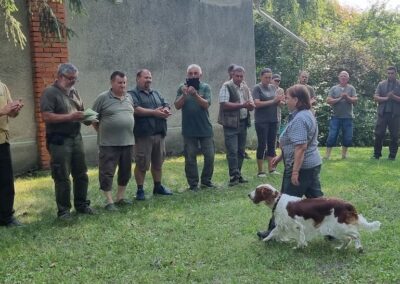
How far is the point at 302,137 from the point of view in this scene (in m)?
5.58

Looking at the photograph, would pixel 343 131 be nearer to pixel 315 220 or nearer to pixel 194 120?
pixel 194 120

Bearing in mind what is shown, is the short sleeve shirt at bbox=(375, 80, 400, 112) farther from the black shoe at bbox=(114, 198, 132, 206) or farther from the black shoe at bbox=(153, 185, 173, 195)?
the black shoe at bbox=(114, 198, 132, 206)

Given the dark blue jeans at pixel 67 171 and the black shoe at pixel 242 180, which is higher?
the dark blue jeans at pixel 67 171

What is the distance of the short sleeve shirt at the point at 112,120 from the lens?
746 cm

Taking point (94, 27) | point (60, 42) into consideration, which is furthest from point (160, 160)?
point (94, 27)

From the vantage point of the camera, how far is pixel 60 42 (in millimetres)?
10398

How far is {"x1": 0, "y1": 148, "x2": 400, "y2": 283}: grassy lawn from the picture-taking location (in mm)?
4895

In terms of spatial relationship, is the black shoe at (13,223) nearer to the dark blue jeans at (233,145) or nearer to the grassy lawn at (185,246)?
the grassy lawn at (185,246)

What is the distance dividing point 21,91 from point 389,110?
26.4 feet

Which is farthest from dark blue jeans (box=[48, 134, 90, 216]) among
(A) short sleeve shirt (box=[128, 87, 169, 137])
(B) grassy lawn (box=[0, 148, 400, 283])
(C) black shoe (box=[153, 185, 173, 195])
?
(C) black shoe (box=[153, 185, 173, 195])

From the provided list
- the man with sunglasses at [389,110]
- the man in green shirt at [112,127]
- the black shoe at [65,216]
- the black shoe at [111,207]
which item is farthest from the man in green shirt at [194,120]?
the man with sunglasses at [389,110]

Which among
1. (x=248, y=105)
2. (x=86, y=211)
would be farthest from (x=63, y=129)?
(x=248, y=105)

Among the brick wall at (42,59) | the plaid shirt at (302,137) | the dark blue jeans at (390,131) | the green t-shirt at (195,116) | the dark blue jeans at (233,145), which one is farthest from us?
the dark blue jeans at (390,131)

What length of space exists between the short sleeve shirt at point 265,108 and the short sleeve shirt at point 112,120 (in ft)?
10.7
